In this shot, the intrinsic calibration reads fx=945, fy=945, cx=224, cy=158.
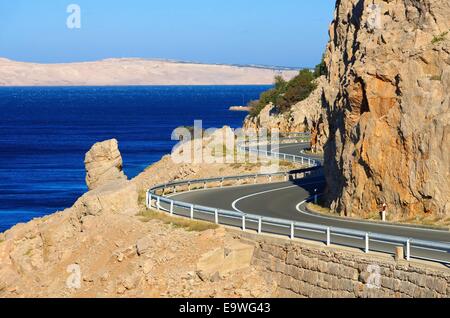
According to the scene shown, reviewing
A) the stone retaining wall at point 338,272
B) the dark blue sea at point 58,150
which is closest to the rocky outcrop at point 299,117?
the dark blue sea at point 58,150

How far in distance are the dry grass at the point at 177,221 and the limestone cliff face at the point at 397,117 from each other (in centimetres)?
528

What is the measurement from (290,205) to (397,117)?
7.07m

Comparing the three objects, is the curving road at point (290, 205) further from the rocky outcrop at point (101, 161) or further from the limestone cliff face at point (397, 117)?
the rocky outcrop at point (101, 161)

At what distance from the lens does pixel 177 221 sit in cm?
2842

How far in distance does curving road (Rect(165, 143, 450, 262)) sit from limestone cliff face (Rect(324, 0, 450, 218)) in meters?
1.16

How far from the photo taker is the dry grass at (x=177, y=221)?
2688 cm

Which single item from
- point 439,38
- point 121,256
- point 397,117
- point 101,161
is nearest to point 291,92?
point 101,161

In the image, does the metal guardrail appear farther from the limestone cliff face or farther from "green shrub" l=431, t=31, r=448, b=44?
"green shrub" l=431, t=31, r=448, b=44

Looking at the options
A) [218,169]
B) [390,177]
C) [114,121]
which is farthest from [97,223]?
[114,121]

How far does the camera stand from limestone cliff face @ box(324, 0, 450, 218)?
27203 millimetres

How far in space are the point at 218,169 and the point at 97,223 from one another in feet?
62.9

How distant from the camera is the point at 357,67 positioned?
1196 inches
